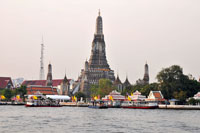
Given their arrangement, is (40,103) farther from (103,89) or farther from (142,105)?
(142,105)

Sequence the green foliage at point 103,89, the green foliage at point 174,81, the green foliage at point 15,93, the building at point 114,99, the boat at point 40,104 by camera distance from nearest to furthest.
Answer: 1. the green foliage at point 174,81
2. the boat at point 40,104
3. the building at point 114,99
4. the green foliage at point 103,89
5. the green foliage at point 15,93

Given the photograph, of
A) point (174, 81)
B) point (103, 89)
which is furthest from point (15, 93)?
point (174, 81)

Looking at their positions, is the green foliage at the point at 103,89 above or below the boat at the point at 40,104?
above

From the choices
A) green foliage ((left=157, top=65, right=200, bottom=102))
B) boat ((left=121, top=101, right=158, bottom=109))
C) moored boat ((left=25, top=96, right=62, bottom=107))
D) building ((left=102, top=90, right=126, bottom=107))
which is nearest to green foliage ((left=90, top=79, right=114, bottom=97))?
building ((left=102, top=90, right=126, bottom=107))

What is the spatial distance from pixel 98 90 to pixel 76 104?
48.4ft

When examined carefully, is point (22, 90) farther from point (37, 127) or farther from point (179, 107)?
point (37, 127)

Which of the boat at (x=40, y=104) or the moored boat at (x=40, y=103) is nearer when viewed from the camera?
the boat at (x=40, y=104)

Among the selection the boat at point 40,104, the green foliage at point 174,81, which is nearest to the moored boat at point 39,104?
the boat at point 40,104

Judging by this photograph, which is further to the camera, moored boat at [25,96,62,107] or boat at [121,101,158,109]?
moored boat at [25,96,62,107]

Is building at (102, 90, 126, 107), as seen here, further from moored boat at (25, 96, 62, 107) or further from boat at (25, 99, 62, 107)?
boat at (25, 99, 62, 107)

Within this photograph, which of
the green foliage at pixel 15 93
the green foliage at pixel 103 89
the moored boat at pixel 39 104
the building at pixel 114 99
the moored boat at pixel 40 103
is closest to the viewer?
the moored boat at pixel 39 104

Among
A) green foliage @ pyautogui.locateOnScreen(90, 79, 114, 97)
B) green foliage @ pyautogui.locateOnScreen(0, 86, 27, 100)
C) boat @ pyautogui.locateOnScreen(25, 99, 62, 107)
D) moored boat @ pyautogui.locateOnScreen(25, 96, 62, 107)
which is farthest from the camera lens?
green foliage @ pyautogui.locateOnScreen(0, 86, 27, 100)

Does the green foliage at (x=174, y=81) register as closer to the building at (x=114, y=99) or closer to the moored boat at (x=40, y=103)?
the building at (x=114, y=99)

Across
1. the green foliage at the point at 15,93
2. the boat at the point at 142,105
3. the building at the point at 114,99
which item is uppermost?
the green foliage at the point at 15,93
